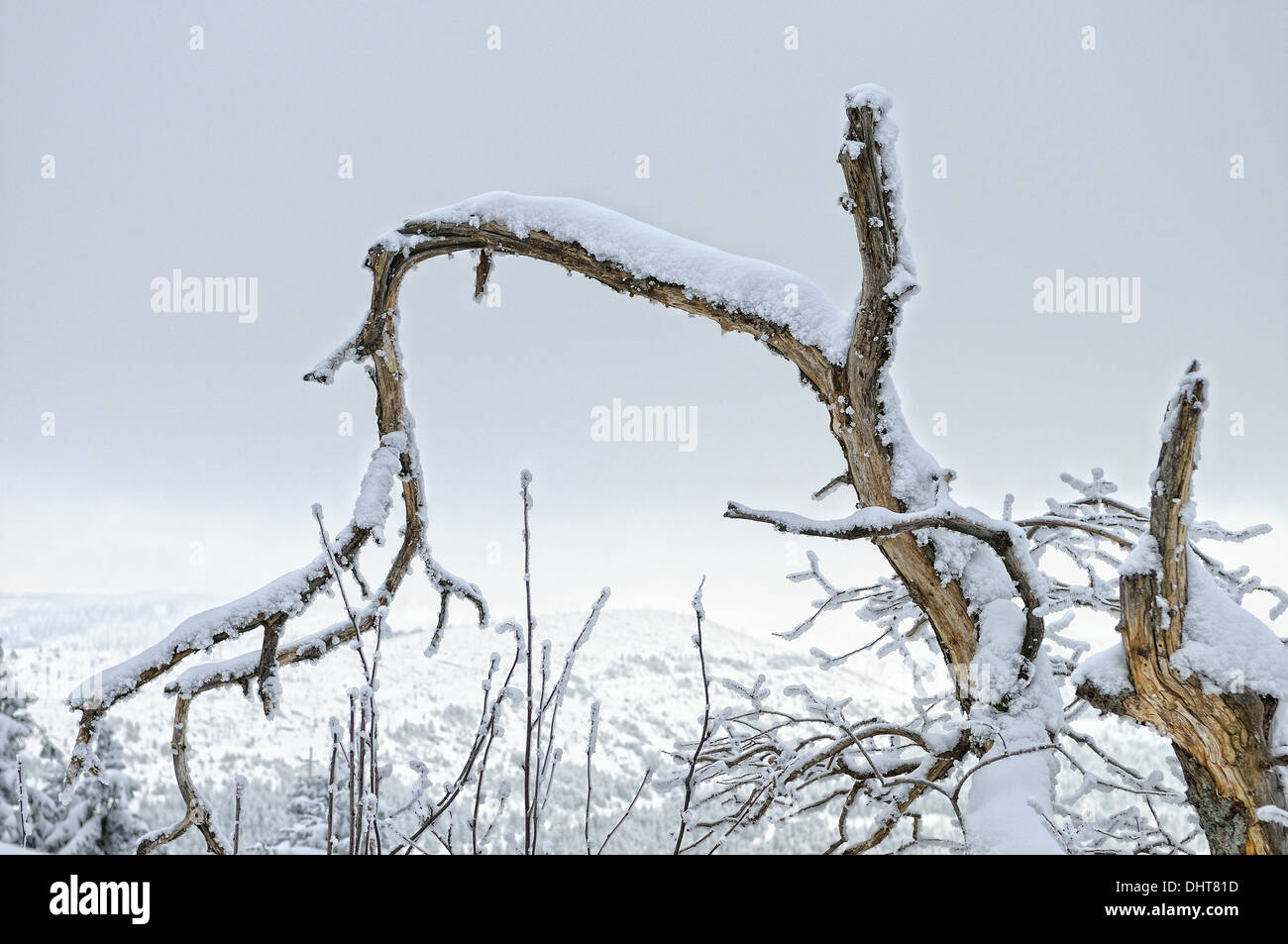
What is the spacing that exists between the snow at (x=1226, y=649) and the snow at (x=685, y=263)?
1.37m

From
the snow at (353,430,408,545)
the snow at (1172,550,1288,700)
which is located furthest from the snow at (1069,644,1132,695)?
the snow at (353,430,408,545)

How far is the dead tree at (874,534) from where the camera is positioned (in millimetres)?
2316

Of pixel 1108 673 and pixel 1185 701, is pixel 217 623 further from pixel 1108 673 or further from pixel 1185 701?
pixel 1185 701

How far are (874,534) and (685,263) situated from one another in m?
1.34

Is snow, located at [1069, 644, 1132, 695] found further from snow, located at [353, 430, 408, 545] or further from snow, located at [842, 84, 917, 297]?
snow, located at [353, 430, 408, 545]

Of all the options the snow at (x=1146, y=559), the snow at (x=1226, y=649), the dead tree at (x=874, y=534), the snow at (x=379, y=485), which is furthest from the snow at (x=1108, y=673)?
the snow at (x=379, y=485)

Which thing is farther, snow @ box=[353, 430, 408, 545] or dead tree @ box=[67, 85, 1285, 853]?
snow @ box=[353, 430, 408, 545]

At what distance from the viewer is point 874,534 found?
224cm

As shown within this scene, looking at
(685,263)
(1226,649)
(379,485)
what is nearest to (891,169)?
(685,263)

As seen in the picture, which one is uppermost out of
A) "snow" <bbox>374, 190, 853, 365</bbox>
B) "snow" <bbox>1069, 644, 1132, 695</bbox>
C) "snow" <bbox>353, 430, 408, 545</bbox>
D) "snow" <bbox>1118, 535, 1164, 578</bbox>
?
"snow" <bbox>374, 190, 853, 365</bbox>

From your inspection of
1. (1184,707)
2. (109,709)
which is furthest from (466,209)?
(1184,707)

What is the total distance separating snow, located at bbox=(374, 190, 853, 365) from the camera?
290 centimetres

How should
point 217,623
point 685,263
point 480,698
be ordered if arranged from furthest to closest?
point 685,263 < point 217,623 < point 480,698
